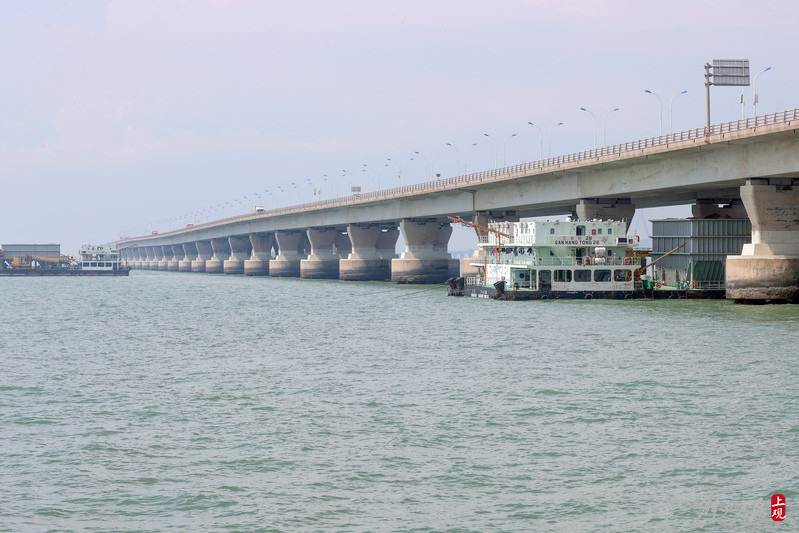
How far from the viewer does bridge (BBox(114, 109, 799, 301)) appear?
6975 centimetres

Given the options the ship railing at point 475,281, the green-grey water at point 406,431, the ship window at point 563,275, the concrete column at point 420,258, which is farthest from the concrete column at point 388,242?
the green-grey water at point 406,431

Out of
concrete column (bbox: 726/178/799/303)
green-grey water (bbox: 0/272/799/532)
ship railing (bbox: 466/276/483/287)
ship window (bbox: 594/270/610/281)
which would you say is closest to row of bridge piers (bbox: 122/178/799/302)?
concrete column (bbox: 726/178/799/303)

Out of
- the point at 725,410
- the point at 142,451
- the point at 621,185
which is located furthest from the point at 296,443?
the point at 621,185

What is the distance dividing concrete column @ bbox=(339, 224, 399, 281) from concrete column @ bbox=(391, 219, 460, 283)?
16.7m

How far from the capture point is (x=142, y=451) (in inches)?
997

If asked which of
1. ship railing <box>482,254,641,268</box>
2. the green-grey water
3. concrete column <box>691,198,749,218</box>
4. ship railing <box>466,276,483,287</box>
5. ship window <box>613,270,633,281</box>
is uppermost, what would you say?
concrete column <box>691,198,749,218</box>

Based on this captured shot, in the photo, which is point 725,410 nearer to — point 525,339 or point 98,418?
point 98,418

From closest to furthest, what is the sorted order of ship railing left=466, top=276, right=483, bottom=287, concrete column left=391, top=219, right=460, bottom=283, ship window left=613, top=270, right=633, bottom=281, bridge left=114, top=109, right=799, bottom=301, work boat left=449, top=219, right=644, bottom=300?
1. bridge left=114, top=109, right=799, bottom=301
2. work boat left=449, top=219, right=644, bottom=300
3. ship window left=613, top=270, right=633, bottom=281
4. ship railing left=466, top=276, right=483, bottom=287
5. concrete column left=391, top=219, right=460, bottom=283

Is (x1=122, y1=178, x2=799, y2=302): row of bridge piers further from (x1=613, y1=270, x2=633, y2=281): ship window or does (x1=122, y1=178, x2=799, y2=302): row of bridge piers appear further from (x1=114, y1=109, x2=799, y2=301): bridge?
(x1=613, y1=270, x2=633, y2=281): ship window

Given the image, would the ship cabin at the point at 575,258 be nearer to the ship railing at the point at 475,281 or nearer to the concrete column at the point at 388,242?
the ship railing at the point at 475,281

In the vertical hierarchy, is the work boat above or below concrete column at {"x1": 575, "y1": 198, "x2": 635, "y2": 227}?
below

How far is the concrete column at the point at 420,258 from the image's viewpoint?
132000 mm

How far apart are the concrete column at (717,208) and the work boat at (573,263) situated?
1042 cm

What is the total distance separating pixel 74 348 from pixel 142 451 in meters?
28.7
